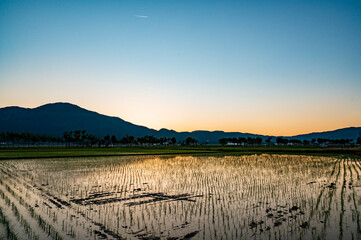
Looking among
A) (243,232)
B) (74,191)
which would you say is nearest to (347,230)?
(243,232)

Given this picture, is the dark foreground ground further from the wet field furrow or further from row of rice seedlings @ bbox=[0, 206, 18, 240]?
row of rice seedlings @ bbox=[0, 206, 18, 240]

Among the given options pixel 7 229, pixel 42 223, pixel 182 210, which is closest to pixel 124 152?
pixel 182 210

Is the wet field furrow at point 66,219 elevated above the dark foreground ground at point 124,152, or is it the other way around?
the wet field furrow at point 66,219

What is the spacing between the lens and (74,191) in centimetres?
1374

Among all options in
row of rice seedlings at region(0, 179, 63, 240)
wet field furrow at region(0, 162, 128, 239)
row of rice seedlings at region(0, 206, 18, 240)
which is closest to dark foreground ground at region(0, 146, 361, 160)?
wet field furrow at region(0, 162, 128, 239)

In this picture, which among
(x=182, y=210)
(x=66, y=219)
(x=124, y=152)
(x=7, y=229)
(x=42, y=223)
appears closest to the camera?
(x=7, y=229)

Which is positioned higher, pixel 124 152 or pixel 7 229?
pixel 7 229

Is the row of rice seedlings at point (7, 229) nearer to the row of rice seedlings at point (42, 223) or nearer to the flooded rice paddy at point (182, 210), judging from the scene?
the flooded rice paddy at point (182, 210)

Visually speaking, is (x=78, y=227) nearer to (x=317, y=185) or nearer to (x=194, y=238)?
(x=194, y=238)

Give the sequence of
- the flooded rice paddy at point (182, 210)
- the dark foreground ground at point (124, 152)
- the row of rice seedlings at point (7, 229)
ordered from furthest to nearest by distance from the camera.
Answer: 1. the dark foreground ground at point (124, 152)
2. the flooded rice paddy at point (182, 210)
3. the row of rice seedlings at point (7, 229)

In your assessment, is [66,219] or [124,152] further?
[124,152]

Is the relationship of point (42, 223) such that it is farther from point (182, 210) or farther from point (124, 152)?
point (124, 152)

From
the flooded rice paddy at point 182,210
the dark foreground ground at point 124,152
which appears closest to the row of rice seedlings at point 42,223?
the flooded rice paddy at point 182,210

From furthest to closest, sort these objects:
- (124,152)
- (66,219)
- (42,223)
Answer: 1. (124,152)
2. (66,219)
3. (42,223)
